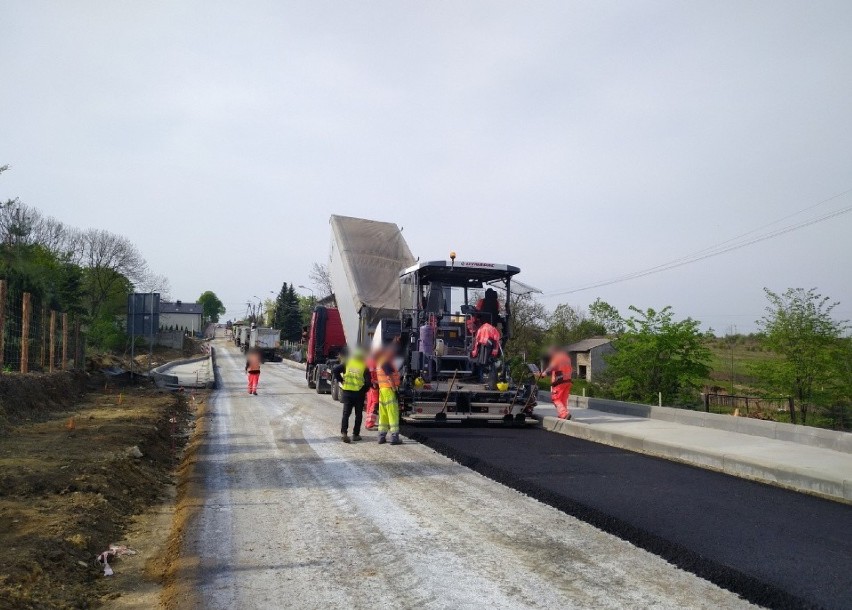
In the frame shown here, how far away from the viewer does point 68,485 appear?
6879 mm

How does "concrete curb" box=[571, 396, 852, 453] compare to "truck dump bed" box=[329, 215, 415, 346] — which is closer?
"concrete curb" box=[571, 396, 852, 453]

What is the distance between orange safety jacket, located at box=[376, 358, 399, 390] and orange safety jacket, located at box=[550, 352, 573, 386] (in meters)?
3.94

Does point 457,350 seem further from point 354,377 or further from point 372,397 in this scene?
point 354,377

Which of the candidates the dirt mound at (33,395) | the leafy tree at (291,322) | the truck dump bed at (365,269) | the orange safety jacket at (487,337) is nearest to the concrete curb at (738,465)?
the orange safety jacket at (487,337)

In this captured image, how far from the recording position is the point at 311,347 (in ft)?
73.6

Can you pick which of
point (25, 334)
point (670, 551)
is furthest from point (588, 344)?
point (670, 551)

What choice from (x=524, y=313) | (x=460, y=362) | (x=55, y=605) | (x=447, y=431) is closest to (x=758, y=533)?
(x=55, y=605)

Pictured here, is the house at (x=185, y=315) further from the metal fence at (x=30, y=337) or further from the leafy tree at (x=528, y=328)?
the metal fence at (x=30, y=337)

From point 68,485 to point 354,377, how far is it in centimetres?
500

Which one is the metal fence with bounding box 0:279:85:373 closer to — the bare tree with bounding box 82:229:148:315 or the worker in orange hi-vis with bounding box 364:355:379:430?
the worker in orange hi-vis with bounding box 364:355:379:430

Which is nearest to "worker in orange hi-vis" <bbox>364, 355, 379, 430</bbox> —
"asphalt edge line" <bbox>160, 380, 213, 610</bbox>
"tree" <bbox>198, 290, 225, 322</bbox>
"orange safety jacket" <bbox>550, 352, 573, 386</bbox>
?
"asphalt edge line" <bbox>160, 380, 213, 610</bbox>

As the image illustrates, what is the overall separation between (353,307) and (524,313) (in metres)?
25.1

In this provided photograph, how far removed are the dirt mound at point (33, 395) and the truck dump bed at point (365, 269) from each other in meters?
6.42

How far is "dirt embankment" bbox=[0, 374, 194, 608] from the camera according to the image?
14.8 feet
